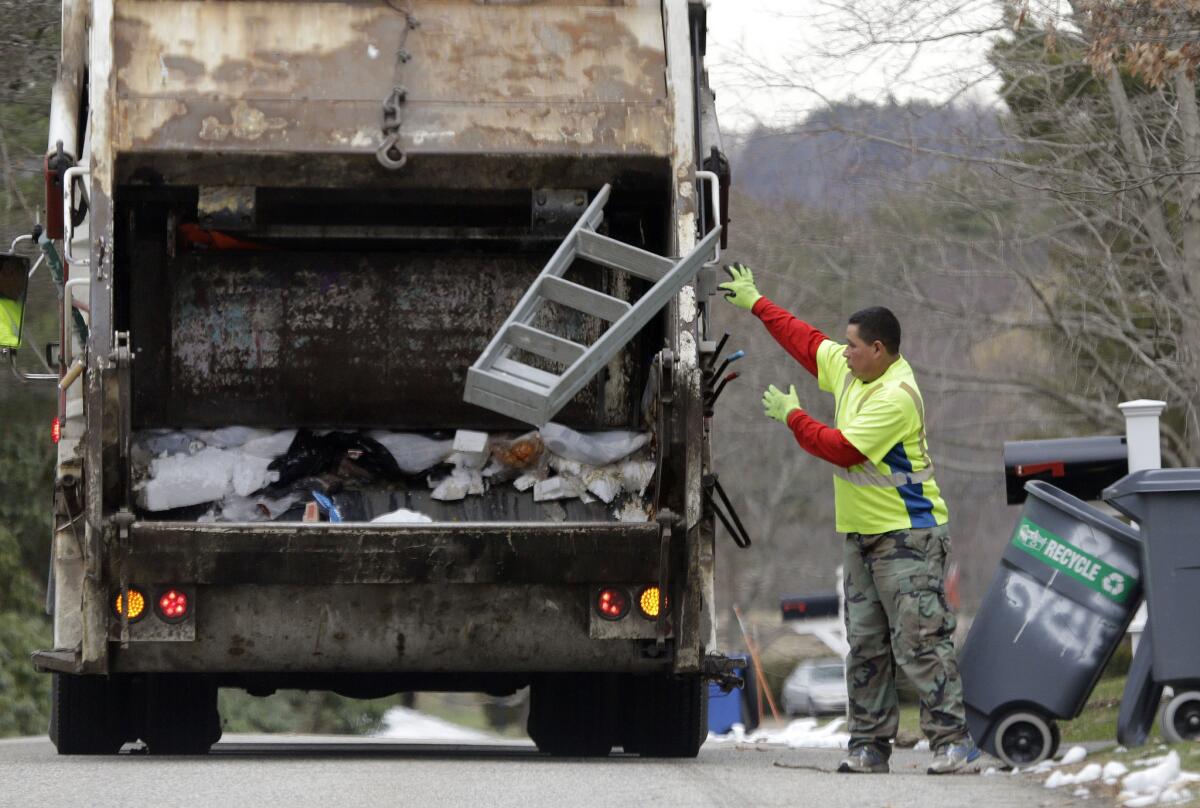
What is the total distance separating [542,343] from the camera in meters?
5.96

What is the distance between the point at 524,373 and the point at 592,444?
78cm

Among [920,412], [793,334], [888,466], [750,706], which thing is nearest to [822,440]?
[888,466]

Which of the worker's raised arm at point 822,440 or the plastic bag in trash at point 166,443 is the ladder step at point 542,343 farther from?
the plastic bag in trash at point 166,443

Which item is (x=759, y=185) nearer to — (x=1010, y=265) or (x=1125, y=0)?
(x=1010, y=265)

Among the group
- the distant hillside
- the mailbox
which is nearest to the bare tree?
the distant hillside

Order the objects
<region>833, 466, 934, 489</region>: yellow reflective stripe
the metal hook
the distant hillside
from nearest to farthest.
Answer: <region>833, 466, 934, 489</region>: yellow reflective stripe → the metal hook → the distant hillside

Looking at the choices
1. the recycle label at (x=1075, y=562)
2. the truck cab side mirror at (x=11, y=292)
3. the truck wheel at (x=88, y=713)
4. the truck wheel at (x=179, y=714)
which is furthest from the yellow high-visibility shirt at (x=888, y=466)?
the truck cab side mirror at (x=11, y=292)

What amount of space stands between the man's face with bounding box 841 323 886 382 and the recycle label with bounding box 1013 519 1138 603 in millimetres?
729

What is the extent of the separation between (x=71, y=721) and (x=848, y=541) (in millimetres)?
2738

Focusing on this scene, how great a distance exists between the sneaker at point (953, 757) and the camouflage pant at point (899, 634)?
0.02 meters

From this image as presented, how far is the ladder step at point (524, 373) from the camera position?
583 cm

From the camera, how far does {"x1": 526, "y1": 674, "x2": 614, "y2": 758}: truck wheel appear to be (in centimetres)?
741

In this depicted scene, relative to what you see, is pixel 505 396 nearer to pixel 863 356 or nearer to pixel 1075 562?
pixel 863 356

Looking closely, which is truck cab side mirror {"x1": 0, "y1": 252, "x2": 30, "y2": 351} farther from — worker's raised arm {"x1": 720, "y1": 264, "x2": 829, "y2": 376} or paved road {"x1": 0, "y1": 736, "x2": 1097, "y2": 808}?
worker's raised arm {"x1": 720, "y1": 264, "x2": 829, "y2": 376}
